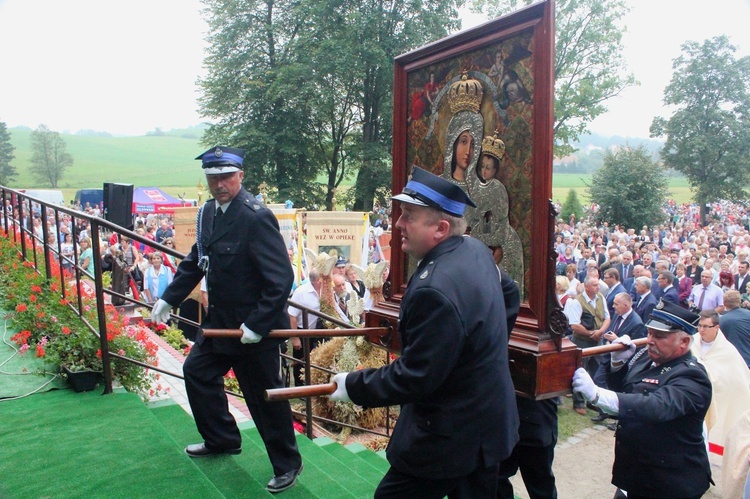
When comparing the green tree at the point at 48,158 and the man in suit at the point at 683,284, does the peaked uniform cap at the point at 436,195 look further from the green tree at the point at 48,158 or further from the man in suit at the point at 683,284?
the green tree at the point at 48,158

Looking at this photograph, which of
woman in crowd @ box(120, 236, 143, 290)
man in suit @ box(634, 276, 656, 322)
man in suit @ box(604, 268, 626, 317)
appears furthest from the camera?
woman in crowd @ box(120, 236, 143, 290)

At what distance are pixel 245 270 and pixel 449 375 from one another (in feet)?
5.28

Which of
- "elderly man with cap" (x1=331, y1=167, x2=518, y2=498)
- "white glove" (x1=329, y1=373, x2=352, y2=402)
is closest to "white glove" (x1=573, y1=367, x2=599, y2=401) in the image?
"elderly man with cap" (x1=331, y1=167, x2=518, y2=498)

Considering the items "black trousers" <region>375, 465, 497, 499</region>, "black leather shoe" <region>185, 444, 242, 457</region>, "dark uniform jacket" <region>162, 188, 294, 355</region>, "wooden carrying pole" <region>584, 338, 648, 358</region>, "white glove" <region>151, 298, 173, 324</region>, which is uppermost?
"dark uniform jacket" <region>162, 188, 294, 355</region>

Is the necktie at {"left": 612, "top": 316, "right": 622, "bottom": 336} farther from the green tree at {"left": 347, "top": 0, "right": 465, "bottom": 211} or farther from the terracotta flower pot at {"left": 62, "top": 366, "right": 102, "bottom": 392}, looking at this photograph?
the green tree at {"left": 347, "top": 0, "right": 465, "bottom": 211}

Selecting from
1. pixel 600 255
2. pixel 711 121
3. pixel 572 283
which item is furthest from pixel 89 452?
pixel 711 121

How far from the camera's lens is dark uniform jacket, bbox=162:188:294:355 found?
3273 millimetres

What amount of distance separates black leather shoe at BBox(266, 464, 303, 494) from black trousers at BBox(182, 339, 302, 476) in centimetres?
3

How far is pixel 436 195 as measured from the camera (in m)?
2.30

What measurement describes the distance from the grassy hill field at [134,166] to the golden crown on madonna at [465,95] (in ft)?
178

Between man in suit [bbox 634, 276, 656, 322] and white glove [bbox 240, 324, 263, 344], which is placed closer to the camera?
white glove [bbox 240, 324, 263, 344]

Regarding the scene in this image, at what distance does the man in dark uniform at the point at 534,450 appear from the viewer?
3.18 meters

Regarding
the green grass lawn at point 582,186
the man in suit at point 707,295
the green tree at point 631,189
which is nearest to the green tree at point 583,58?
the green tree at point 631,189

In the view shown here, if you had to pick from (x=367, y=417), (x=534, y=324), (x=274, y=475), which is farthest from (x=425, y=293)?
(x=367, y=417)
